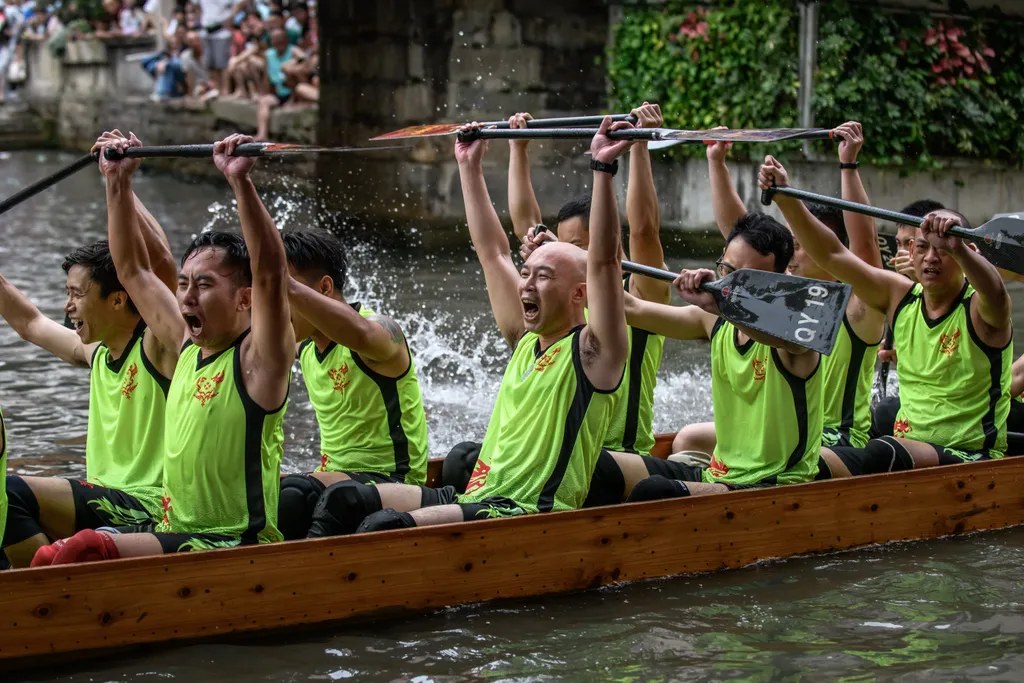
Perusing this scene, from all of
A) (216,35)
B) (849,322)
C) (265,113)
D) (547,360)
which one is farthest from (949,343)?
(216,35)

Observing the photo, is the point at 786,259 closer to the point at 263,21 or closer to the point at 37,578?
the point at 37,578

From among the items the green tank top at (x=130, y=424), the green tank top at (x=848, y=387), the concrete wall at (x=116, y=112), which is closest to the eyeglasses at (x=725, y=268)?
the green tank top at (x=848, y=387)

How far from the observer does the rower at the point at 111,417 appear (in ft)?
16.4

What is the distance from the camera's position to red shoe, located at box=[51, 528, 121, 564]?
176 inches

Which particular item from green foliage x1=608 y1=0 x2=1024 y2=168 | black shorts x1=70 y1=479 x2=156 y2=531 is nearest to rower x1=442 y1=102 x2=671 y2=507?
black shorts x1=70 y1=479 x2=156 y2=531

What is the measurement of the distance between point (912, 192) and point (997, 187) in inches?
36.5

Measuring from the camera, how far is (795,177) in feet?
42.2

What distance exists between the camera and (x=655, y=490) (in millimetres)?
5395

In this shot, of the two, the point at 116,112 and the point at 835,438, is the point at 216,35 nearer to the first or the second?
the point at 116,112

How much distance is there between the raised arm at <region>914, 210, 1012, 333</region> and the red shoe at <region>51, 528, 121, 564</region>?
333 centimetres

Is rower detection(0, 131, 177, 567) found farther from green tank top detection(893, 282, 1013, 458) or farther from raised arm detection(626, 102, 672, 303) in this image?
green tank top detection(893, 282, 1013, 458)

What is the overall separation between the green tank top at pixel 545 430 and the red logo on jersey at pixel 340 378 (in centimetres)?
63

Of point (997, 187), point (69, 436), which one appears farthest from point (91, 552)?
point (997, 187)

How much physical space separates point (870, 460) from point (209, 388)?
2.94 metres
